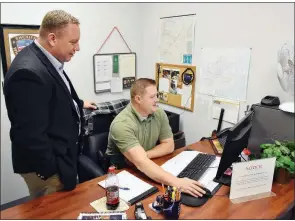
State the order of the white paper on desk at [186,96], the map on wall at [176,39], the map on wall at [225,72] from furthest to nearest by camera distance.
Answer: the white paper on desk at [186,96], the map on wall at [176,39], the map on wall at [225,72]

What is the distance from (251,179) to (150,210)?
49 cm

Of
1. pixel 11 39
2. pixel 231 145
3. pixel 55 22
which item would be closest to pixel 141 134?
pixel 231 145

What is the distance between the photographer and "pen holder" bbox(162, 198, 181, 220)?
1.04 metres

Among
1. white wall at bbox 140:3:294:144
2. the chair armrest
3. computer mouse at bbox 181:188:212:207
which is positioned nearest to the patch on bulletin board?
white wall at bbox 140:3:294:144

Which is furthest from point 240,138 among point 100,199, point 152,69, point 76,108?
point 152,69

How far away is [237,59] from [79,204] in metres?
1.55

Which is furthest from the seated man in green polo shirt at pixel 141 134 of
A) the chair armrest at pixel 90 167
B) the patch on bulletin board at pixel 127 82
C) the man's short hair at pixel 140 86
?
the patch on bulletin board at pixel 127 82

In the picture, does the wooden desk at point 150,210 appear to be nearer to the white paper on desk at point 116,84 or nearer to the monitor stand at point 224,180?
the monitor stand at point 224,180

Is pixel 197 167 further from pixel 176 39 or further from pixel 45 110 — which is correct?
pixel 176 39

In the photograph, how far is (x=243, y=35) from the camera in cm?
194

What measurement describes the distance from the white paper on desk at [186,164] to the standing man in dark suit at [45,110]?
55 cm

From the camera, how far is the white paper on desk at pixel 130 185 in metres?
1.20

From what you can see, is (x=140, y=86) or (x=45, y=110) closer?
(x=45, y=110)

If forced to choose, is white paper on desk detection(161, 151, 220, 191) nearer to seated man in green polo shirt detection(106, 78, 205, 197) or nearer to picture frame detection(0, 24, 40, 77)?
seated man in green polo shirt detection(106, 78, 205, 197)
